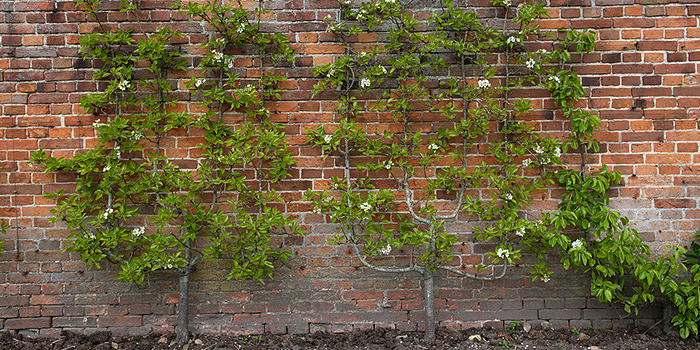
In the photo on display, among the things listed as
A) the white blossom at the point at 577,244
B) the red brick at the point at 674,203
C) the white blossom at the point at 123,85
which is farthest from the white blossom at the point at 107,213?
the red brick at the point at 674,203

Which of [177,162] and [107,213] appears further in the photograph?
[177,162]

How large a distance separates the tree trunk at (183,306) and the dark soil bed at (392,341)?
0.21ft

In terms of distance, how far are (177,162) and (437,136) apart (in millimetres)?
1754

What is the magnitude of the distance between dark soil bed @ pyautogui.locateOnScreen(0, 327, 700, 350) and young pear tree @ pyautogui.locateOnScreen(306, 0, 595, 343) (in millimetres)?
242

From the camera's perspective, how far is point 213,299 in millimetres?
2775

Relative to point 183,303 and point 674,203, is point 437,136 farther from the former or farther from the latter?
point 183,303

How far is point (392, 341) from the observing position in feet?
8.82

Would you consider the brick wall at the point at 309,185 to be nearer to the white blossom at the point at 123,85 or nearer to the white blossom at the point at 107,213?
the white blossom at the point at 123,85

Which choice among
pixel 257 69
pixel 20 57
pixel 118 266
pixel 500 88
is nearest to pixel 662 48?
pixel 500 88

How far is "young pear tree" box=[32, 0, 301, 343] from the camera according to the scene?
8.55ft

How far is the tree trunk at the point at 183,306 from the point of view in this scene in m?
2.69

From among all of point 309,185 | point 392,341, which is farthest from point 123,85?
point 392,341

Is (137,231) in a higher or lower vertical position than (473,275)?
higher

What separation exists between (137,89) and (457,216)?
7.65ft
